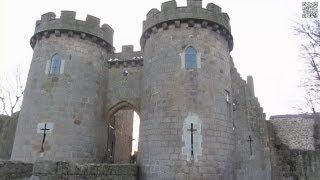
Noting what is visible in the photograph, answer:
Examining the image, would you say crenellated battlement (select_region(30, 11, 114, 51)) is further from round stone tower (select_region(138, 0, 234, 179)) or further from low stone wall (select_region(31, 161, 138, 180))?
low stone wall (select_region(31, 161, 138, 180))

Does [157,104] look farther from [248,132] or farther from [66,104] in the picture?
[248,132]

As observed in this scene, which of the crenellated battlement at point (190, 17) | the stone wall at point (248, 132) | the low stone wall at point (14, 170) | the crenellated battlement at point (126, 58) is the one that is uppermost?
the crenellated battlement at point (190, 17)

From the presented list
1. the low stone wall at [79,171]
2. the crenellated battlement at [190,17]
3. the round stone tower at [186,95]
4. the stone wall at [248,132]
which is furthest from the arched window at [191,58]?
the low stone wall at [79,171]

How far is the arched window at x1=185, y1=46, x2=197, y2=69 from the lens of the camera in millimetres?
10148

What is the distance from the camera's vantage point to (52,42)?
1234cm

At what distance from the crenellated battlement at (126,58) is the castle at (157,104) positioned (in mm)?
49

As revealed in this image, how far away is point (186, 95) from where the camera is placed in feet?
31.8

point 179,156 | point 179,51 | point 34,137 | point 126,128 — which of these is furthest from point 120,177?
point 126,128

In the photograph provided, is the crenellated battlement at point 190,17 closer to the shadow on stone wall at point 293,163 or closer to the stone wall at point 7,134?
the shadow on stone wall at point 293,163

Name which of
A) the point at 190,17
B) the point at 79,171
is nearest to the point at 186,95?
the point at 190,17

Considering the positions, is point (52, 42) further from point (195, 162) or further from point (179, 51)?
point (195, 162)

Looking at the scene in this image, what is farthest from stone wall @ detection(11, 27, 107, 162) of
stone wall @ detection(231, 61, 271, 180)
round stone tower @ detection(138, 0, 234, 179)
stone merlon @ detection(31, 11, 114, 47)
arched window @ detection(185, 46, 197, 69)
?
stone wall @ detection(231, 61, 271, 180)

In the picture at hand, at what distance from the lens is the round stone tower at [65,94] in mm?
11172

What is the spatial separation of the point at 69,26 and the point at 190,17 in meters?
5.57
